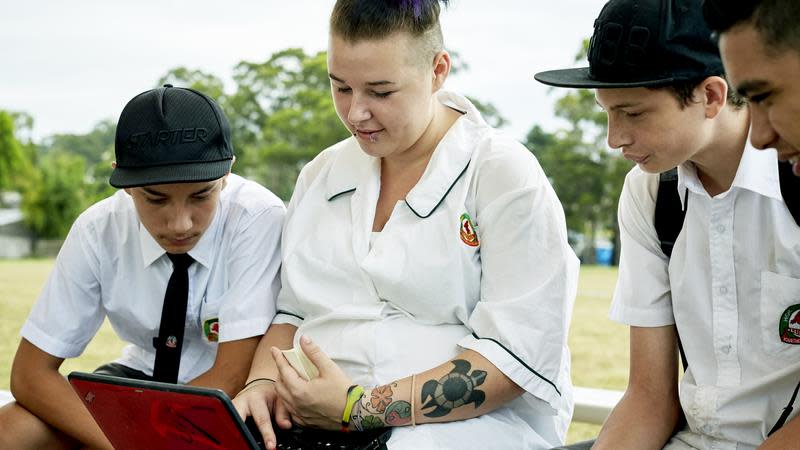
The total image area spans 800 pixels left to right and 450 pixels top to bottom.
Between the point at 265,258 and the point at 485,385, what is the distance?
661 mm

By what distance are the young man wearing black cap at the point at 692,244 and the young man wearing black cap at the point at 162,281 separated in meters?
0.82

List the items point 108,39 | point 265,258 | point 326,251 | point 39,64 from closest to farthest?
point 326,251 → point 265,258 → point 108,39 → point 39,64

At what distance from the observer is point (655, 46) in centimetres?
153

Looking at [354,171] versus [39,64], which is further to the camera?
[39,64]

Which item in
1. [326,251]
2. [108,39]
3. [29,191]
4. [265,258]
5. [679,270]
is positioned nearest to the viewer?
[679,270]

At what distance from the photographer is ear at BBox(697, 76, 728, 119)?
1.56m

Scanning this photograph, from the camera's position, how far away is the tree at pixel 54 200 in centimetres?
888

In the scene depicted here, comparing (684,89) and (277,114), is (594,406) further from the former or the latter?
(277,114)

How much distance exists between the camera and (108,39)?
6.77 m

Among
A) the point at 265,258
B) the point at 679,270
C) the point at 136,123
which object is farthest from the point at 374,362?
the point at 136,123

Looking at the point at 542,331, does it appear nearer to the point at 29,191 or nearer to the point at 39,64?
the point at 39,64

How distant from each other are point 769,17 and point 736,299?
0.60 meters

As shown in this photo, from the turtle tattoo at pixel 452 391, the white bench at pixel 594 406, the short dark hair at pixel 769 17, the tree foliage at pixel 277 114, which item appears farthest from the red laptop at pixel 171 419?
the tree foliage at pixel 277 114

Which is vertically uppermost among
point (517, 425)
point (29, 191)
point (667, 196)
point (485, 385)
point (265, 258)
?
point (667, 196)
